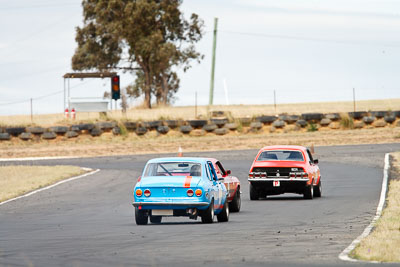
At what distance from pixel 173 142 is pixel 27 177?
18.9 meters

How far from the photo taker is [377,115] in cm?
5688

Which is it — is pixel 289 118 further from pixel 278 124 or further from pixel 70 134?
pixel 70 134

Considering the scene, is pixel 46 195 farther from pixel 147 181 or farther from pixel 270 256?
pixel 270 256

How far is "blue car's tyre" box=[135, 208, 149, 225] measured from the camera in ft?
60.0

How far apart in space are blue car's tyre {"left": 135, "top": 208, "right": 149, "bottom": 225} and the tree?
181 feet

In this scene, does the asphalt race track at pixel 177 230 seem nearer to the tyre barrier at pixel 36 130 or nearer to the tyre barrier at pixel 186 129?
the tyre barrier at pixel 186 129

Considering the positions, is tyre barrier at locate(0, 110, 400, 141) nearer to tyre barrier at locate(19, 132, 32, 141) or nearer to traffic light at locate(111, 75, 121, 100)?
tyre barrier at locate(19, 132, 32, 141)

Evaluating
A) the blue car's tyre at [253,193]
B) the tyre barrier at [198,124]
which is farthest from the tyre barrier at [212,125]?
the blue car's tyre at [253,193]

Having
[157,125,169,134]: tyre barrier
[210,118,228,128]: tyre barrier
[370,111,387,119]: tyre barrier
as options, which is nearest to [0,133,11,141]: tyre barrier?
[157,125,169,134]: tyre barrier

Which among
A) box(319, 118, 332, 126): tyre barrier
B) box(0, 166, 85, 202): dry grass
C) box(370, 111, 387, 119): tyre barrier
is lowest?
box(0, 166, 85, 202): dry grass

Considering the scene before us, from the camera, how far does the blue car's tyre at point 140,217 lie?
60.0ft

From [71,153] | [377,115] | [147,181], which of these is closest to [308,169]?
[147,181]

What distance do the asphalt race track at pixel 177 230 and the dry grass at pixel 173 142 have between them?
63.0ft

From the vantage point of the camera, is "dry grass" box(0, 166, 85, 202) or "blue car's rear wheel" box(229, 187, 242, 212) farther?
"dry grass" box(0, 166, 85, 202)
